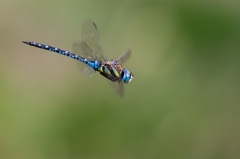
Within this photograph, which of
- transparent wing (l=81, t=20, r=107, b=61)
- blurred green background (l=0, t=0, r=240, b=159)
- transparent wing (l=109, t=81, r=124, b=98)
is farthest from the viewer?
blurred green background (l=0, t=0, r=240, b=159)

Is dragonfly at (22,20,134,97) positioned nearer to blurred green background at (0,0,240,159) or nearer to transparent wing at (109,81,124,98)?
transparent wing at (109,81,124,98)

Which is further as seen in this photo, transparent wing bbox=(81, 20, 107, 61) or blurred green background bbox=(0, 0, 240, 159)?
blurred green background bbox=(0, 0, 240, 159)

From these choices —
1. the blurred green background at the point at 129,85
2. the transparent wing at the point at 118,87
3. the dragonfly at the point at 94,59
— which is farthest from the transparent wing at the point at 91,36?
the blurred green background at the point at 129,85

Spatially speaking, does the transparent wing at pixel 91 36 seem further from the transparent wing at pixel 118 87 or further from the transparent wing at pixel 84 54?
the transparent wing at pixel 118 87

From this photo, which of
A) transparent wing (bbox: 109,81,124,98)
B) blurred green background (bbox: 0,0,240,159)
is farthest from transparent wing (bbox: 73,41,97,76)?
blurred green background (bbox: 0,0,240,159)

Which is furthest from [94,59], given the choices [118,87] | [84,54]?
[118,87]

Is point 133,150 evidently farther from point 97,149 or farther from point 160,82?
point 160,82

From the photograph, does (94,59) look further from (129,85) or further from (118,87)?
(129,85)
